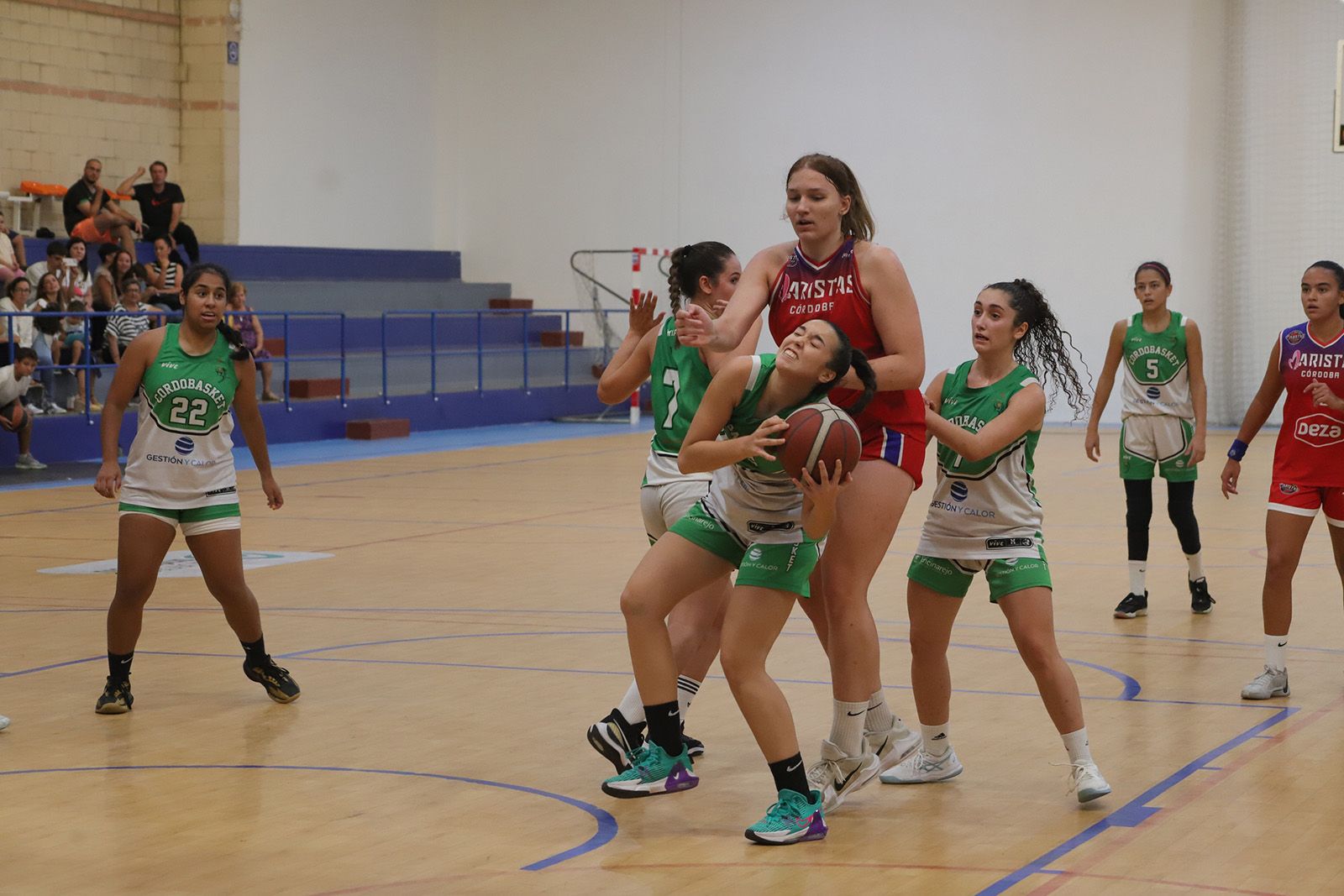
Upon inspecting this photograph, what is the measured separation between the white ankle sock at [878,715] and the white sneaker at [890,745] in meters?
0.02

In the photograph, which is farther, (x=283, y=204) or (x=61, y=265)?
(x=283, y=204)

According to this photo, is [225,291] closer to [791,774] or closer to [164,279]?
[791,774]

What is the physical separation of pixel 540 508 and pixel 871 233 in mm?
8289

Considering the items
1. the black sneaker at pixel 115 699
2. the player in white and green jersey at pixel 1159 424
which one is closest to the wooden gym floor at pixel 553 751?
the black sneaker at pixel 115 699

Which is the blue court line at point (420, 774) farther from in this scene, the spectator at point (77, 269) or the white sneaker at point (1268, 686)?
the spectator at point (77, 269)

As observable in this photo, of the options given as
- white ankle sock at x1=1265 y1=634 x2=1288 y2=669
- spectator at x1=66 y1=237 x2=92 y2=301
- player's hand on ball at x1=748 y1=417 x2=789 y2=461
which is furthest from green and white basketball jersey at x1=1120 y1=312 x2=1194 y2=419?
spectator at x1=66 y1=237 x2=92 y2=301

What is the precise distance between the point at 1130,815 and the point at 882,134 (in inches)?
742

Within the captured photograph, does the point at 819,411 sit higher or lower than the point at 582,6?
lower

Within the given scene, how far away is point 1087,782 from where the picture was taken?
16.2 ft

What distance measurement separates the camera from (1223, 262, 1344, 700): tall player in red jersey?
6.37 metres

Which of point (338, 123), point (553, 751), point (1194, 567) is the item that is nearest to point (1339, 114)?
point (1194, 567)

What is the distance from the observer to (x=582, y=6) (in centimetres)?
2472

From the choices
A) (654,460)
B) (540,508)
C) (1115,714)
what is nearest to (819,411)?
(654,460)

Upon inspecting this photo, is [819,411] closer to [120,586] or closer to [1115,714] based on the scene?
[1115,714]
